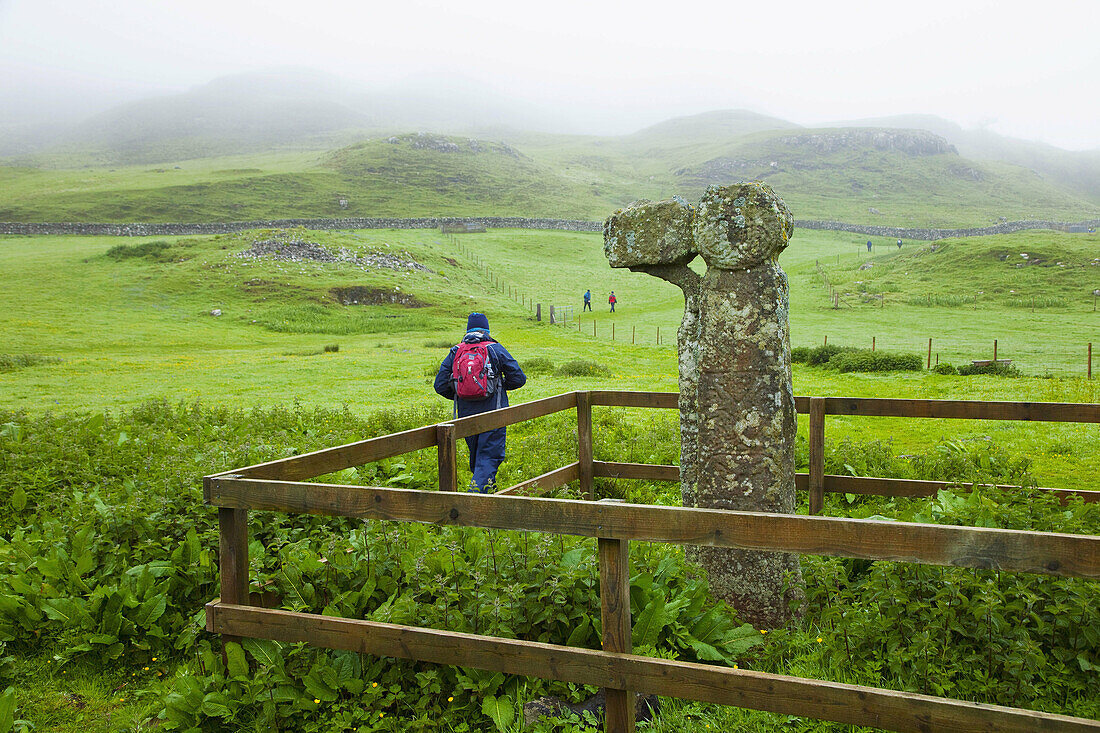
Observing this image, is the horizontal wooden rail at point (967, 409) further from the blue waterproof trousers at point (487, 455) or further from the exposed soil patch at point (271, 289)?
the exposed soil patch at point (271, 289)

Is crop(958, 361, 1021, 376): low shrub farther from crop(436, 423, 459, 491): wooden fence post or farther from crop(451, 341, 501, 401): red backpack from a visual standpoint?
crop(436, 423, 459, 491): wooden fence post

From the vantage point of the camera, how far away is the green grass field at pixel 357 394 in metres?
4.90

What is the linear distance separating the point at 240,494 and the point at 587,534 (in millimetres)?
2291

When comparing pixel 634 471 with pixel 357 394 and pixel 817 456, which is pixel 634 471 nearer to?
pixel 817 456

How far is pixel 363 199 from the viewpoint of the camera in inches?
5172

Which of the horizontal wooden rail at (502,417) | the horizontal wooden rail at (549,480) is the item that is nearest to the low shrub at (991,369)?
the horizontal wooden rail at (549,480)

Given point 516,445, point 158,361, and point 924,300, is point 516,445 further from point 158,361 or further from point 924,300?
point 924,300

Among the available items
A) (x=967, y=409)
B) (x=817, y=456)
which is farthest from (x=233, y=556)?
(x=967, y=409)

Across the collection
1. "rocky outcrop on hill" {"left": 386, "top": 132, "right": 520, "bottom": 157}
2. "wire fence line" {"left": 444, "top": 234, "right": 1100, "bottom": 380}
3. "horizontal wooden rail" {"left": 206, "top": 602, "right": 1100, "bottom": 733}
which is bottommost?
"wire fence line" {"left": 444, "top": 234, "right": 1100, "bottom": 380}

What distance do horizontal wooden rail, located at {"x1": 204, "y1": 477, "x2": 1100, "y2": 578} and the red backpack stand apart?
4.65m

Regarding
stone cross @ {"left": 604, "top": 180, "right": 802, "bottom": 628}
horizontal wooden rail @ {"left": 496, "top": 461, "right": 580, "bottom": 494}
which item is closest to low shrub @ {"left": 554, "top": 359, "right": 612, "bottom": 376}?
horizontal wooden rail @ {"left": 496, "top": 461, "right": 580, "bottom": 494}

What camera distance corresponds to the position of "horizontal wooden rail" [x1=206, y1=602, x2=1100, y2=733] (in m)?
3.21

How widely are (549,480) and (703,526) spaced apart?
467 centimetres

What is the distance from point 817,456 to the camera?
7602mm
